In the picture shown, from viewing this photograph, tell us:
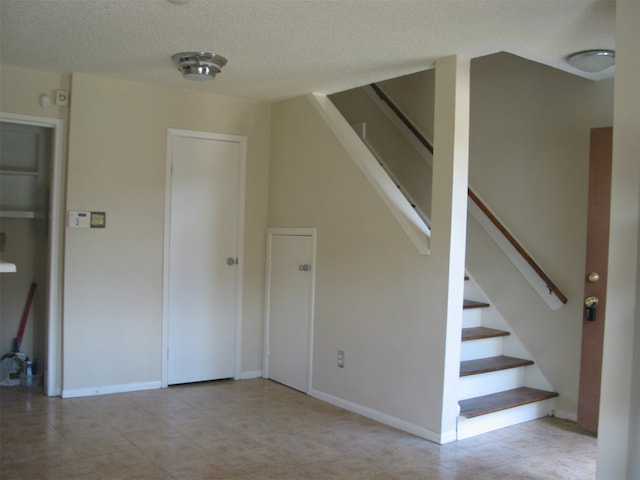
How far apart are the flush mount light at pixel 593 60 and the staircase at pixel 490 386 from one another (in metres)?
1.84

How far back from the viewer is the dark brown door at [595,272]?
375 cm

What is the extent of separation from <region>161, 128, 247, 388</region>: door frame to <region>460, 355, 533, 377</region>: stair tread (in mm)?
1933

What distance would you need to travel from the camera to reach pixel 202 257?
4777 mm

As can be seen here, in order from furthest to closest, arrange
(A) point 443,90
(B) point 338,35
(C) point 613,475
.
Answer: (A) point 443,90, (B) point 338,35, (C) point 613,475

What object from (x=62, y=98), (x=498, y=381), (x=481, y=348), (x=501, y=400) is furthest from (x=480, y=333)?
(x=62, y=98)

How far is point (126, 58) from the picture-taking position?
3.78 m

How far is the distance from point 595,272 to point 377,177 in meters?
1.55

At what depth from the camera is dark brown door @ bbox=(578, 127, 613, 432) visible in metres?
3.75

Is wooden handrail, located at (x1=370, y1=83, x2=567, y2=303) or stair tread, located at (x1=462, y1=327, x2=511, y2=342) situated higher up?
wooden handrail, located at (x1=370, y1=83, x2=567, y2=303)

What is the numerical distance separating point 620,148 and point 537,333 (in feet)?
6.67

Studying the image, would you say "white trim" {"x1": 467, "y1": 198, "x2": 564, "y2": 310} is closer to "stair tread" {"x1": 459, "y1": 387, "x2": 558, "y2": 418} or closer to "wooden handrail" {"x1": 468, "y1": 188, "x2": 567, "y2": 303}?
"wooden handrail" {"x1": 468, "y1": 188, "x2": 567, "y2": 303}

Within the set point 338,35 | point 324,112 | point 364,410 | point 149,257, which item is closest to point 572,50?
point 338,35

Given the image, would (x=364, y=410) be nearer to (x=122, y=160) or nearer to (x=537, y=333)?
(x=537, y=333)

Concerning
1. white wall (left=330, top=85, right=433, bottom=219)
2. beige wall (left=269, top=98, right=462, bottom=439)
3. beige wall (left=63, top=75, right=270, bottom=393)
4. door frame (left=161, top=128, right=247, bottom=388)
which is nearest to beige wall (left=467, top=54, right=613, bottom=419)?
white wall (left=330, top=85, right=433, bottom=219)
